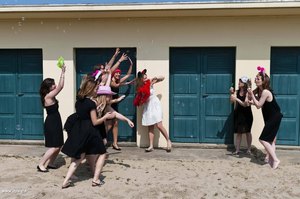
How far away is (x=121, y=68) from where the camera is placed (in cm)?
878

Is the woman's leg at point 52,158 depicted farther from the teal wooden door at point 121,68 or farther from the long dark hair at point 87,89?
the teal wooden door at point 121,68

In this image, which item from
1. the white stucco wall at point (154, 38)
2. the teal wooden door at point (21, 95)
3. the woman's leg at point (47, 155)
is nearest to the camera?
the woman's leg at point (47, 155)

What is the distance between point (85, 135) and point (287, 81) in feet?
16.6

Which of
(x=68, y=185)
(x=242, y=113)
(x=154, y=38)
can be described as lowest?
(x=68, y=185)

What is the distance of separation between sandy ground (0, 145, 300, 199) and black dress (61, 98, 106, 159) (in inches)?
24.0

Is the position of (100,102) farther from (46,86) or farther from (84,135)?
(46,86)

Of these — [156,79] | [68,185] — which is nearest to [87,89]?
[68,185]

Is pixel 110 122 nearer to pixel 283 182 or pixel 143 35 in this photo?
pixel 143 35

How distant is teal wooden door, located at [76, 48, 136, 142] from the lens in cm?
878

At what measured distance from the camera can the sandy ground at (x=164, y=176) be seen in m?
5.51

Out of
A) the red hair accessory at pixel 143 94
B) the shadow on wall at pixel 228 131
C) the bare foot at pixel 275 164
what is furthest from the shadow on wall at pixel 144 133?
the bare foot at pixel 275 164

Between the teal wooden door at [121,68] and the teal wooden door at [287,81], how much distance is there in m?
3.32

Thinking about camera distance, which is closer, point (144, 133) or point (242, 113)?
point (242, 113)

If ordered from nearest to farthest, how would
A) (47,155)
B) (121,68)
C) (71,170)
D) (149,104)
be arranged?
(71,170) < (47,155) < (149,104) < (121,68)
